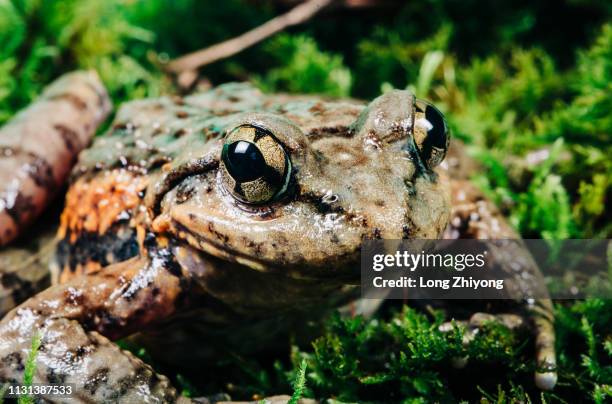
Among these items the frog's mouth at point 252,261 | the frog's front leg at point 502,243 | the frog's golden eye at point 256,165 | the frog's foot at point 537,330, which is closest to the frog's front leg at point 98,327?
the frog's mouth at point 252,261

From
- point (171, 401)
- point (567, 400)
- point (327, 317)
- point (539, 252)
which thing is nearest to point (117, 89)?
point (327, 317)

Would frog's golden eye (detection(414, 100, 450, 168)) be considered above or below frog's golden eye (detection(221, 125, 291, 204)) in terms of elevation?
above

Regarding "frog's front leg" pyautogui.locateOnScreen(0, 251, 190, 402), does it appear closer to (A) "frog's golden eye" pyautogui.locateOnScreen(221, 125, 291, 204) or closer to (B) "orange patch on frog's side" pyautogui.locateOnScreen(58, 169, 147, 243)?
(B) "orange patch on frog's side" pyautogui.locateOnScreen(58, 169, 147, 243)

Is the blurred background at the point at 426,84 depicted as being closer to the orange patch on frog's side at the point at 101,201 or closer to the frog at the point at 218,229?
the frog at the point at 218,229

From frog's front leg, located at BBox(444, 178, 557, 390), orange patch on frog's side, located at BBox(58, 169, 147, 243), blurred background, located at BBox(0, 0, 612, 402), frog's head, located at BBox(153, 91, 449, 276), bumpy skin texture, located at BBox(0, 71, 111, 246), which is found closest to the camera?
frog's head, located at BBox(153, 91, 449, 276)

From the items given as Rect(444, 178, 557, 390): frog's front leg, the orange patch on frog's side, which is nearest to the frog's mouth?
the orange patch on frog's side

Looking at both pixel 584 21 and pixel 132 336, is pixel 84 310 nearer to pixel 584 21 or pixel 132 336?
pixel 132 336
